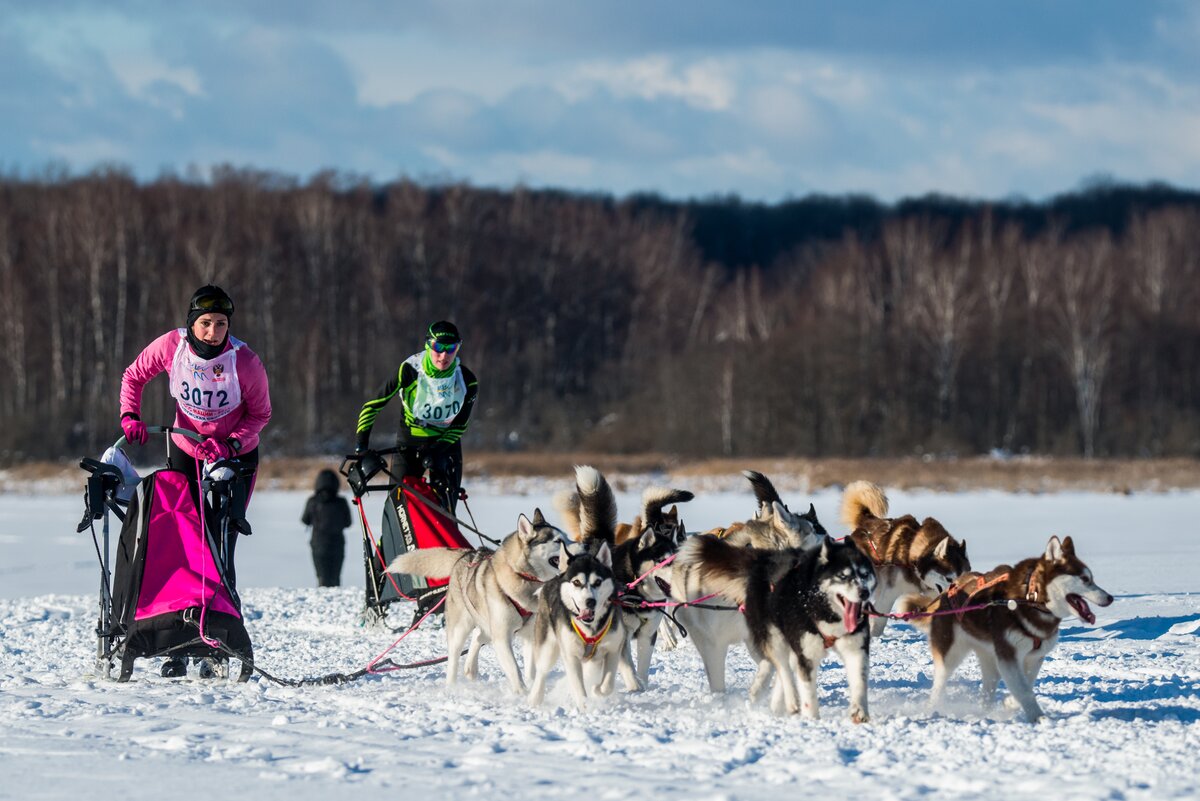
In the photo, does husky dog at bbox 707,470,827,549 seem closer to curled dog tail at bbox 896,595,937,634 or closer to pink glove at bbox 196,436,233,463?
curled dog tail at bbox 896,595,937,634

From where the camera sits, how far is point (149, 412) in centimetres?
3469

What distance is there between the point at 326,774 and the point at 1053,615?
7.63ft

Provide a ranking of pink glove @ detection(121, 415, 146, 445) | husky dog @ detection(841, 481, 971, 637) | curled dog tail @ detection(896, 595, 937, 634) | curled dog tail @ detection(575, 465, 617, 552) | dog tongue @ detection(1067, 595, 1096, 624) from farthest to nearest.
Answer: husky dog @ detection(841, 481, 971, 637) < curled dog tail @ detection(575, 465, 617, 552) < pink glove @ detection(121, 415, 146, 445) < curled dog tail @ detection(896, 595, 937, 634) < dog tongue @ detection(1067, 595, 1096, 624)

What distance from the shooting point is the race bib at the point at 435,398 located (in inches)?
282

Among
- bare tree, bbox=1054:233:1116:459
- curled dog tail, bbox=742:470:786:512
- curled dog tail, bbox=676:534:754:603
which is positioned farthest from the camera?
bare tree, bbox=1054:233:1116:459

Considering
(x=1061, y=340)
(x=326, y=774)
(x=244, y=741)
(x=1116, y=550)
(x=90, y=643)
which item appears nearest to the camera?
(x=326, y=774)

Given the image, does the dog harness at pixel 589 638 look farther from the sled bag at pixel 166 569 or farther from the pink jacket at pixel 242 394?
the pink jacket at pixel 242 394

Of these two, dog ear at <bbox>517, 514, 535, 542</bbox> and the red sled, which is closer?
dog ear at <bbox>517, 514, 535, 542</bbox>

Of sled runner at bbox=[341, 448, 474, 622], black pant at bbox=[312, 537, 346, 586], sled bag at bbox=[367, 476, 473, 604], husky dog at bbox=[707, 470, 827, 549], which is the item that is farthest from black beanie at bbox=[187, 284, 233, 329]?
black pant at bbox=[312, 537, 346, 586]

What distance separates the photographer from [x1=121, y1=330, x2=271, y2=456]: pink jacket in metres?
5.58

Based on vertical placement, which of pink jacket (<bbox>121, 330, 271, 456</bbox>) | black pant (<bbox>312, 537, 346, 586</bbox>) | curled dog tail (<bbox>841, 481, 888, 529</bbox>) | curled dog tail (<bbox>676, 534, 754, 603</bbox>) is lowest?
black pant (<bbox>312, 537, 346, 586</bbox>)

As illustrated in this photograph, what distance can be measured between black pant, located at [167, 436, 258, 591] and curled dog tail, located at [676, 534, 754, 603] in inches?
72.3

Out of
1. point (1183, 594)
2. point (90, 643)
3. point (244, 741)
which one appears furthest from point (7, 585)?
point (1183, 594)

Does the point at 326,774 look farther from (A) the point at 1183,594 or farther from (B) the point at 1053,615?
(A) the point at 1183,594
